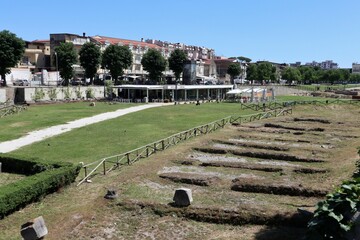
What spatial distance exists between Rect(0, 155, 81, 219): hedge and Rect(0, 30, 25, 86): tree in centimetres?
5330

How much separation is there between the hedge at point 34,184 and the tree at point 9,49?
53.3 metres

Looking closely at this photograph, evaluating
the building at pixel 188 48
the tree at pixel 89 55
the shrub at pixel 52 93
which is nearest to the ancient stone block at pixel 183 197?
the shrub at pixel 52 93

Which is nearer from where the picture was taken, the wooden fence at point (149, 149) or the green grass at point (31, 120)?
the wooden fence at point (149, 149)

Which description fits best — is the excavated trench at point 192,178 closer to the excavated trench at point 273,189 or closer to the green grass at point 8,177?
the excavated trench at point 273,189

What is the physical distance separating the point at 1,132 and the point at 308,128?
3247 cm

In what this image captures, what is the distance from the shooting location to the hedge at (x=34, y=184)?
18019 millimetres

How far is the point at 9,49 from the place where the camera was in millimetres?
72688

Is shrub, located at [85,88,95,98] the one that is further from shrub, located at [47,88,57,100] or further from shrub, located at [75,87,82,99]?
shrub, located at [47,88,57,100]

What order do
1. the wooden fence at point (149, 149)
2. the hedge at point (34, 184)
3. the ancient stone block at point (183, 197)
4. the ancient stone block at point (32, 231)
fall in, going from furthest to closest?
the wooden fence at point (149, 149)
the hedge at point (34, 184)
the ancient stone block at point (183, 197)
the ancient stone block at point (32, 231)

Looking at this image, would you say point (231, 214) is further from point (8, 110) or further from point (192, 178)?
point (8, 110)

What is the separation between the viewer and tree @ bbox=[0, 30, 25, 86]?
7212 cm

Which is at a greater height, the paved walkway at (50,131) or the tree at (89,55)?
the tree at (89,55)

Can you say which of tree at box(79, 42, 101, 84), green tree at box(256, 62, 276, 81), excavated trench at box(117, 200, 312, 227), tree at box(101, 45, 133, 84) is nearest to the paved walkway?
excavated trench at box(117, 200, 312, 227)

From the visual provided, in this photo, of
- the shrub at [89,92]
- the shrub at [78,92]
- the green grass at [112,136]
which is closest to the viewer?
the green grass at [112,136]
